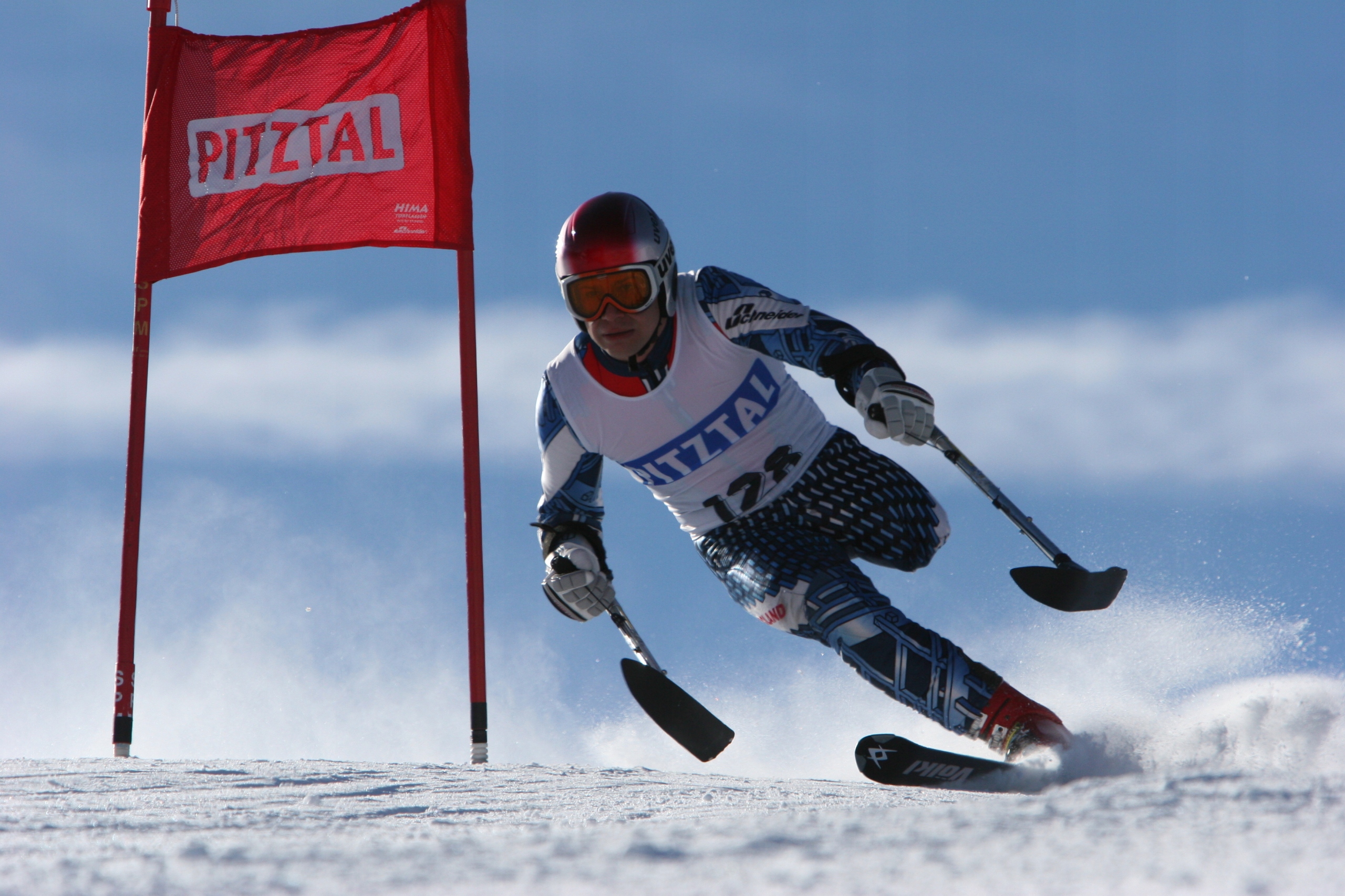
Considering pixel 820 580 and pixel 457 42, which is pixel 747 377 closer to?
pixel 820 580

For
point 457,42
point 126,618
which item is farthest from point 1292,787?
point 457,42

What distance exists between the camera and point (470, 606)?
22.1 feet

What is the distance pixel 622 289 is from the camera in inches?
164

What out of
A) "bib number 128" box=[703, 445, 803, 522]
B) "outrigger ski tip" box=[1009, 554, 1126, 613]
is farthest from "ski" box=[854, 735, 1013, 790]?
"bib number 128" box=[703, 445, 803, 522]

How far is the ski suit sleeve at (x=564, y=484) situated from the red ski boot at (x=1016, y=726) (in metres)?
1.72

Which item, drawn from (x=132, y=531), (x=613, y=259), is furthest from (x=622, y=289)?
(x=132, y=531)

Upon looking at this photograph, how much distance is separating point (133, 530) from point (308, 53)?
3498 millimetres

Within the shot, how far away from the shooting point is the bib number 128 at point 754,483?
13.8 feet

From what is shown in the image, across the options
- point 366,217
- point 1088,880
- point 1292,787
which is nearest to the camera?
point 1088,880

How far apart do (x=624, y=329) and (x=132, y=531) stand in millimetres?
4341

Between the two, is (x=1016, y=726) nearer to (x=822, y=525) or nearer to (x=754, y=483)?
(x=822, y=525)

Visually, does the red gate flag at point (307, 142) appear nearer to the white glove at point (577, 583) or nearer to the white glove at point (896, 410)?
the white glove at point (577, 583)

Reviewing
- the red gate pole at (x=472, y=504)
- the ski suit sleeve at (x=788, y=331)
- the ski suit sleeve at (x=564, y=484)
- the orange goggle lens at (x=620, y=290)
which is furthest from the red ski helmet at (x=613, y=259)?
the red gate pole at (x=472, y=504)

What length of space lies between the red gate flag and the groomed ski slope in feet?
16.9
